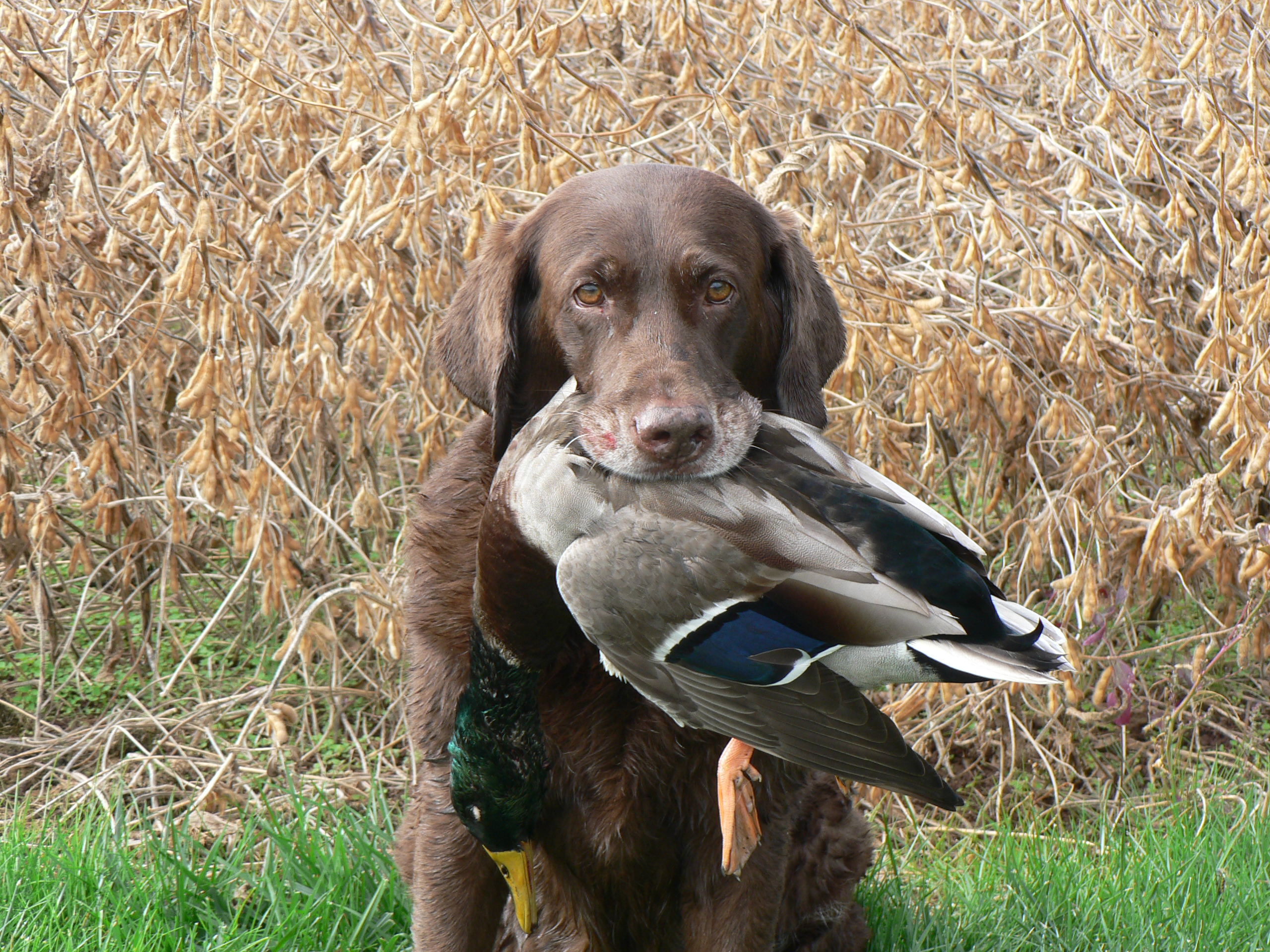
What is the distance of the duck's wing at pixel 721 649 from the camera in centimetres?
198

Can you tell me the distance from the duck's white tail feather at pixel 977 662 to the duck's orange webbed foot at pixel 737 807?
374 millimetres

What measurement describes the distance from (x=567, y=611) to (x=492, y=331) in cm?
67

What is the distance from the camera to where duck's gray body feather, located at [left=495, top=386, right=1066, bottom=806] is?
199 centimetres

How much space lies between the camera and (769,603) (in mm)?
2012

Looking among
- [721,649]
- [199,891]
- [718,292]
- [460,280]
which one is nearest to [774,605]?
[721,649]

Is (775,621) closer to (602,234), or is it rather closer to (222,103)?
(602,234)

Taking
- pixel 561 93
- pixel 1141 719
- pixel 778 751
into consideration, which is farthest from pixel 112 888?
pixel 1141 719

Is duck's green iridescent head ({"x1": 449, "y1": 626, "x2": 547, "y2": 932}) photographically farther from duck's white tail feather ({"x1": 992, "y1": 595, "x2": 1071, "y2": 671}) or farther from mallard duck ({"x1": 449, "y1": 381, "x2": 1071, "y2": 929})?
duck's white tail feather ({"x1": 992, "y1": 595, "x2": 1071, "y2": 671})

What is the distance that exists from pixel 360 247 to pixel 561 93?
1.18m

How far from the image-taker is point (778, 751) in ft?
6.81

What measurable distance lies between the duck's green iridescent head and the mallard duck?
0.81 feet

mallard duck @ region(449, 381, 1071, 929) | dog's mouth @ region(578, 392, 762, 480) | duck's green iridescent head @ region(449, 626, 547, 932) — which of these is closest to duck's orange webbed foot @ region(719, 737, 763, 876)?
mallard duck @ region(449, 381, 1071, 929)

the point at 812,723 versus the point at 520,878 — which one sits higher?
the point at 812,723

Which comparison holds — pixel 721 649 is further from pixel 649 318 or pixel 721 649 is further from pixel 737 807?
pixel 649 318
